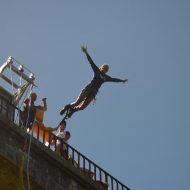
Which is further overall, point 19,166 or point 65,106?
point 65,106

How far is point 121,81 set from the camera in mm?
20047

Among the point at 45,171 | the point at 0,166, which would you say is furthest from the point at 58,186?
the point at 0,166

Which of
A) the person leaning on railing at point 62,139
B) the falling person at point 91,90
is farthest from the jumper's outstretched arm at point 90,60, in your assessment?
the person leaning on railing at point 62,139

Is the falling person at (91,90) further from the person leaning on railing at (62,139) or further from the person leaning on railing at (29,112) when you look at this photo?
the person leaning on railing at (29,112)

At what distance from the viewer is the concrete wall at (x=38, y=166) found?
51.4ft

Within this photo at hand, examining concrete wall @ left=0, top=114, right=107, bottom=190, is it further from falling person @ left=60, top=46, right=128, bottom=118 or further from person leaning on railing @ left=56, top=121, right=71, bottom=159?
falling person @ left=60, top=46, right=128, bottom=118

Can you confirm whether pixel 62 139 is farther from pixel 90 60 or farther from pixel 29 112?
pixel 90 60

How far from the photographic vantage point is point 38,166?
54.0ft

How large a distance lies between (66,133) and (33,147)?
2.24m

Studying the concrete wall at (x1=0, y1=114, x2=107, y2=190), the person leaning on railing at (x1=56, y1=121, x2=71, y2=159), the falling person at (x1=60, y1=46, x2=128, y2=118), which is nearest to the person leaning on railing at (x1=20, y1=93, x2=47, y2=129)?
the concrete wall at (x1=0, y1=114, x2=107, y2=190)

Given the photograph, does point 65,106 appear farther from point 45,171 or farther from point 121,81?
point 45,171

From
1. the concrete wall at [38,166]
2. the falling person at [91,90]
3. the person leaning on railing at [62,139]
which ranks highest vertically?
the falling person at [91,90]

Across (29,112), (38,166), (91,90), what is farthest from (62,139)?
(91,90)

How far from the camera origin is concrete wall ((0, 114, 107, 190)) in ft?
51.4
